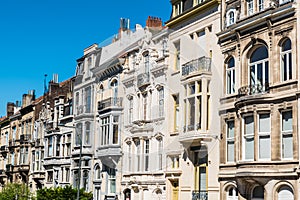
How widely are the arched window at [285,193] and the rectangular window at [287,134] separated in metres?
1.38

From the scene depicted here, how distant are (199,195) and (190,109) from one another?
4.80 metres

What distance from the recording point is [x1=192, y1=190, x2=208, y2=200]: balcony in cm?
3001

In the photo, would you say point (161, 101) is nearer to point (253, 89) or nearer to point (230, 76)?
point (230, 76)

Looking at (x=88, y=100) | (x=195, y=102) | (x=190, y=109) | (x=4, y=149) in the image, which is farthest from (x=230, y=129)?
(x=4, y=149)

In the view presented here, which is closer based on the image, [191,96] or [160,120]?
[191,96]

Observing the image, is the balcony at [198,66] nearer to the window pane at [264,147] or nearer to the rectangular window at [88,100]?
the window pane at [264,147]

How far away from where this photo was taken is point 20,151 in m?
61.1

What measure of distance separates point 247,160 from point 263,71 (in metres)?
4.32

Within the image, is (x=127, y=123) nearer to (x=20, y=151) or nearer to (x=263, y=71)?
(x=263, y=71)

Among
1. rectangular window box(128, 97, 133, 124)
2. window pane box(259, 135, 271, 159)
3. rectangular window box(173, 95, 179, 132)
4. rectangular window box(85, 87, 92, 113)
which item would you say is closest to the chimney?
rectangular window box(128, 97, 133, 124)

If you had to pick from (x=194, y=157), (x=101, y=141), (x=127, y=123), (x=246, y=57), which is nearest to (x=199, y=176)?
(x=194, y=157)

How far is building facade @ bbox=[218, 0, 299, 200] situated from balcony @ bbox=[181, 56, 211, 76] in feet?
4.71

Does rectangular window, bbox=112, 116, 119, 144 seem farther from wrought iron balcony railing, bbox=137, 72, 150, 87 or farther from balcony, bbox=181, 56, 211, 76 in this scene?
balcony, bbox=181, 56, 211, 76

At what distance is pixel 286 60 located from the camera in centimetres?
2541
